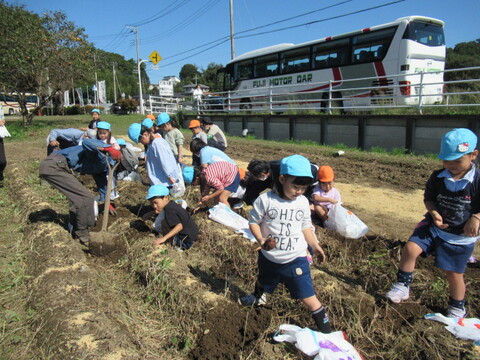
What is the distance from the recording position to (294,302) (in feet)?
10.0

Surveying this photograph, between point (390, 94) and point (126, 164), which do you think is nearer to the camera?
point (126, 164)

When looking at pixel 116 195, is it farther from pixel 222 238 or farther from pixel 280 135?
pixel 280 135

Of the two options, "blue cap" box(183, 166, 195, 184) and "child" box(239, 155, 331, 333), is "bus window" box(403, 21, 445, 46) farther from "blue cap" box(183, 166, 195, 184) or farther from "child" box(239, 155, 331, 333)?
"child" box(239, 155, 331, 333)

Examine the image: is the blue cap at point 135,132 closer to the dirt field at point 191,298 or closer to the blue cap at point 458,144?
the dirt field at point 191,298

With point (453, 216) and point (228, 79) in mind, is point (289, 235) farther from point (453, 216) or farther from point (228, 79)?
point (228, 79)

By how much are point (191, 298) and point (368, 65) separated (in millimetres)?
13230

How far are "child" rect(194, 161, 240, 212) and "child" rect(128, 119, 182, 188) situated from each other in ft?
1.66

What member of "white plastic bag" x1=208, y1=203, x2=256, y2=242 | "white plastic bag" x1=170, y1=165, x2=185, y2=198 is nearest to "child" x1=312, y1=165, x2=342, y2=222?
"white plastic bag" x1=208, y1=203, x2=256, y2=242

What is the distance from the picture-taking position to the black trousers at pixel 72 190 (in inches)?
174

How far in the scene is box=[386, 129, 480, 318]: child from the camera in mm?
2516

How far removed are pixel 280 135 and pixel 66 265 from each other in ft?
37.7

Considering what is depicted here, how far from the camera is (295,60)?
1686 cm

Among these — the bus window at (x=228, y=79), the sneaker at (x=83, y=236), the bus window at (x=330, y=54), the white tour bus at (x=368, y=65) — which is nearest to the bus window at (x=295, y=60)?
the white tour bus at (x=368, y=65)

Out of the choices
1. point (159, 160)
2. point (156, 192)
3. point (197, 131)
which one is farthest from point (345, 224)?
point (197, 131)
